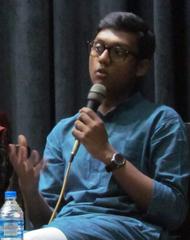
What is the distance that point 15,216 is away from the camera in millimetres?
1523

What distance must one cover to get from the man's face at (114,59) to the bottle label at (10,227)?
48 cm

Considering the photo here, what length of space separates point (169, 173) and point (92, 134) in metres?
0.24

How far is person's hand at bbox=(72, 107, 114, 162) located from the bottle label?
26 centimetres

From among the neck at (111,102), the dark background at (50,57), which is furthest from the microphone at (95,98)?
the dark background at (50,57)

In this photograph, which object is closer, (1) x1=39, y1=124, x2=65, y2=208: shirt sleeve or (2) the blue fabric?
(2) the blue fabric

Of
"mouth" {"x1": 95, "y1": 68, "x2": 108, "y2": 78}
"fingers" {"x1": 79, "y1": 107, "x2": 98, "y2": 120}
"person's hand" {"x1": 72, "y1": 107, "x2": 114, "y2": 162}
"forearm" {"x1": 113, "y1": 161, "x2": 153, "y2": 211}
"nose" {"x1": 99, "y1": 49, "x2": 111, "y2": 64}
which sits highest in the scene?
"nose" {"x1": 99, "y1": 49, "x2": 111, "y2": 64}

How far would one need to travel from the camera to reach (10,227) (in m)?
1.48

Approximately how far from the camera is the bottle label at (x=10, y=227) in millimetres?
1462

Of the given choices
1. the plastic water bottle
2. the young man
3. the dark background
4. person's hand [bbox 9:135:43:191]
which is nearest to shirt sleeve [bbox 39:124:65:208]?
the young man

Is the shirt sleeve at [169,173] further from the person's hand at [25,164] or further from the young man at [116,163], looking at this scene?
the person's hand at [25,164]

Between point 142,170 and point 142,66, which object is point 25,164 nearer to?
point 142,170

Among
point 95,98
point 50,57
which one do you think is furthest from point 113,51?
point 50,57

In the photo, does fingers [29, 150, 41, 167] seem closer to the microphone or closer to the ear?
the microphone

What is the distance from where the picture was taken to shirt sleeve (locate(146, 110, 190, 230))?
5.19 ft
